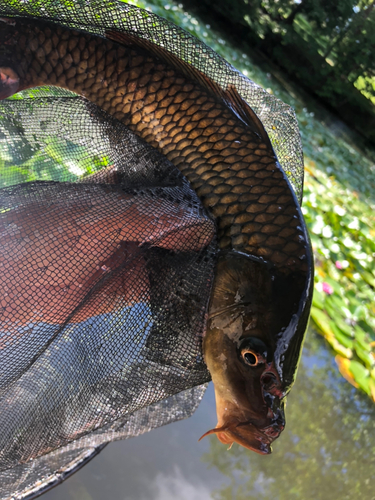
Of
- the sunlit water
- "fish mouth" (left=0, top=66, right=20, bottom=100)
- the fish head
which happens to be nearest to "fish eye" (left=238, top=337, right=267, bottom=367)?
the fish head

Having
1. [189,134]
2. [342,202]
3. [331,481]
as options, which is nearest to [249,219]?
[189,134]

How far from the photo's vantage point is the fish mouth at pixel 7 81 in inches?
22.3

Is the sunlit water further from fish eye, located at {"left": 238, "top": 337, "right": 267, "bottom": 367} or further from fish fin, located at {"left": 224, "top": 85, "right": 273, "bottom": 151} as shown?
fish fin, located at {"left": 224, "top": 85, "right": 273, "bottom": 151}

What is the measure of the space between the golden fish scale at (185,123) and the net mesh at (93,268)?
0.12 ft

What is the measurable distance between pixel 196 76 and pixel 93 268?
0.38 metres

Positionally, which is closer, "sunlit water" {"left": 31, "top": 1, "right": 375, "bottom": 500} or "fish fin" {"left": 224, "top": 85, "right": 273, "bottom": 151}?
"fish fin" {"left": 224, "top": 85, "right": 273, "bottom": 151}

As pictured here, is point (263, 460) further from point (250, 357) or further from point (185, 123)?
point (185, 123)

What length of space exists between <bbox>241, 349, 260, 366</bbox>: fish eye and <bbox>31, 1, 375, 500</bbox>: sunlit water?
776 mm

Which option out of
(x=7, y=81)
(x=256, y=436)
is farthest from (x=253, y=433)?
(x=7, y=81)

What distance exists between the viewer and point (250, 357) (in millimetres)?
517

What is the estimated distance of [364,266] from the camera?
251 cm

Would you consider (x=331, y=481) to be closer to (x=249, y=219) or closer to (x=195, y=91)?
(x=249, y=219)

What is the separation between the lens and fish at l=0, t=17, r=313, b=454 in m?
0.51

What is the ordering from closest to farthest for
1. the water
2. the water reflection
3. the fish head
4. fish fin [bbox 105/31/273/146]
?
the fish head < fish fin [bbox 105/31/273/146] < the water < the water reflection
